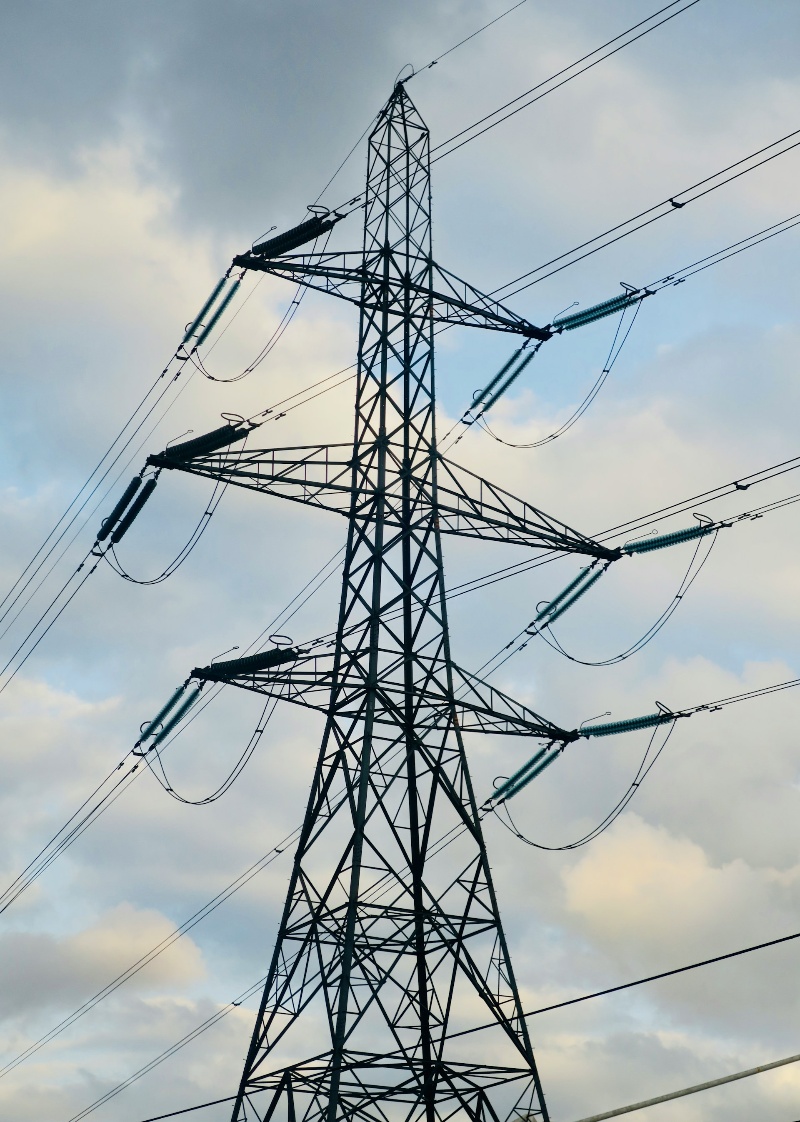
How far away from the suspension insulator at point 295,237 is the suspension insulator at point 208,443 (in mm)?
4508

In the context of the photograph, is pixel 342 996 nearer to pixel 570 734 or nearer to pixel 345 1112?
pixel 345 1112

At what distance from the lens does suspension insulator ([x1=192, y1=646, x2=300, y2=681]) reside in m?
31.2

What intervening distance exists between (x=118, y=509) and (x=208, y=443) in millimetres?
3054

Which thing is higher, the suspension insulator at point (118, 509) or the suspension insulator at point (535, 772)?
the suspension insulator at point (118, 509)

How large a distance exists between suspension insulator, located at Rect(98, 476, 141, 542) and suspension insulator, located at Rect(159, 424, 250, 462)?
1.49m

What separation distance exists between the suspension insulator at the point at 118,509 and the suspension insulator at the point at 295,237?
5.81m

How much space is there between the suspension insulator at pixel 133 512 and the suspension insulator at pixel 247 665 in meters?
3.67

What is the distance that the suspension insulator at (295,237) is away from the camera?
33125 millimetres

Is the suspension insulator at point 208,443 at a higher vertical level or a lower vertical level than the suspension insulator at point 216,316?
lower

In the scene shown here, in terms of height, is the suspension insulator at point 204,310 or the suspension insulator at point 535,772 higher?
the suspension insulator at point 204,310

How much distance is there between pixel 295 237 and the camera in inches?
1308

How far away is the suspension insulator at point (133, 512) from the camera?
3234cm

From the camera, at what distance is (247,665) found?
3145 centimetres

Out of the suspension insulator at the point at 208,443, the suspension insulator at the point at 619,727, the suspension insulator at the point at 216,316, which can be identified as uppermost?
the suspension insulator at the point at 216,316
